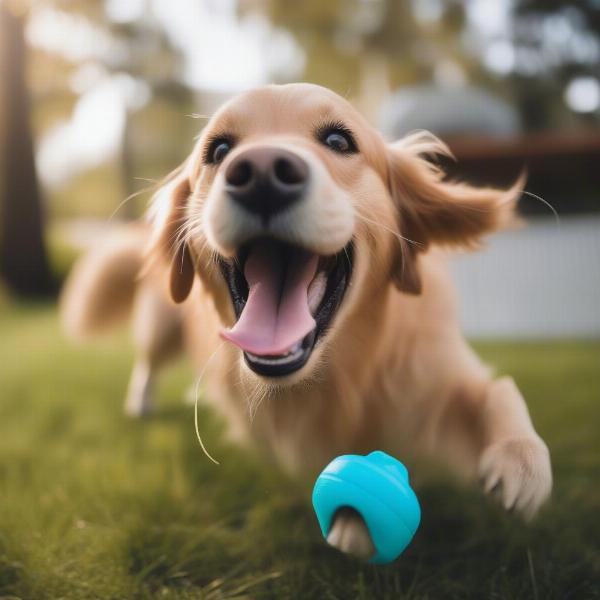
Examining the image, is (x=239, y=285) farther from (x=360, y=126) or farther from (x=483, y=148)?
(x=483, y=148)

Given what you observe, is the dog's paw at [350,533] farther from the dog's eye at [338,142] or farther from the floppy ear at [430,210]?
the dog's eye at [338,142]

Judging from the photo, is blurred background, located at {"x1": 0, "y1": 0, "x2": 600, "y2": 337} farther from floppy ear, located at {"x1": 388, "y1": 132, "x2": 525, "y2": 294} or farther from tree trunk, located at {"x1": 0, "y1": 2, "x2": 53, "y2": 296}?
floppy ear, located at {"x1": 388, "y1": 132, "x2": 525, "y2": 294}

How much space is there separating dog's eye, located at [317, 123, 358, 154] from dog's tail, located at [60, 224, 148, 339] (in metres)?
1.79

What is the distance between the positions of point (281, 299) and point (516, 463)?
644 millimetres

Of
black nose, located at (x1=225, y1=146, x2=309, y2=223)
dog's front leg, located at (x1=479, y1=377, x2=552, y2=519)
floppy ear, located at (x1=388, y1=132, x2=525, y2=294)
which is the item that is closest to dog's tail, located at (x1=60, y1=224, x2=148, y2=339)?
floppy ear, located at (x1=388, y1=132, x2=525, y2=294)

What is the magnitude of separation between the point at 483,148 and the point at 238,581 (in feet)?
17.7

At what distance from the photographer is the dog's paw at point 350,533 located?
138 centimetres

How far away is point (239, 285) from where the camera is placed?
5.75ft

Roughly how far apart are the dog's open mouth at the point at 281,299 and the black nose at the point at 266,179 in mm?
210

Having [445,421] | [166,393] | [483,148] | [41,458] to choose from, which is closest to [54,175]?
[483,148]

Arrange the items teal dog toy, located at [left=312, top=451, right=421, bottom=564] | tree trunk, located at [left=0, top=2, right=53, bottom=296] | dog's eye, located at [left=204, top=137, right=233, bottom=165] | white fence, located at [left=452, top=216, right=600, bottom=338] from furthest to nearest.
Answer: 1. tree trunk, located at [left=0, top=2, right=53, bottom=296]
2. white fence, located at [left=452, top=216, right=600, bottom=338]
3. dog's eye, located at [left=204, top=137, right=233, bottom=165]
4. teal dog toy, located at [left=312, top=451, right=421, bottom=564]

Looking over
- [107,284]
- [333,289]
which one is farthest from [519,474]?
[107,284]

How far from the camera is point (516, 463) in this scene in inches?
58.1

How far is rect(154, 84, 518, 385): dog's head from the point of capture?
4.71 feet
